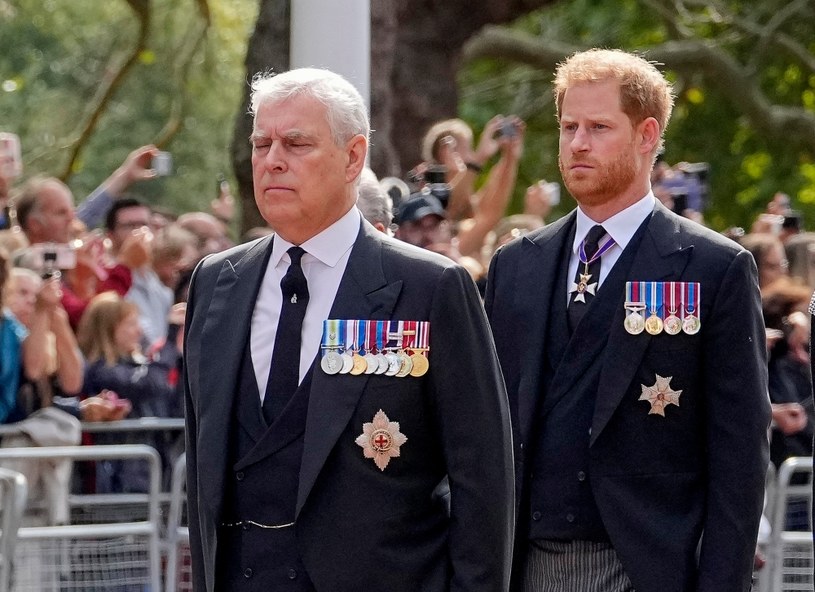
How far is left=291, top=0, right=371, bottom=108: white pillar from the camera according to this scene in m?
7.10

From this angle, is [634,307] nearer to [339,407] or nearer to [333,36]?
[339,407]

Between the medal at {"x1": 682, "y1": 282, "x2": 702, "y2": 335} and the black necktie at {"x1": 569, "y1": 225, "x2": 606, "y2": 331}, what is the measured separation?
263mm

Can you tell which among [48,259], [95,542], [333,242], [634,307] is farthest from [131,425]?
[333,242]

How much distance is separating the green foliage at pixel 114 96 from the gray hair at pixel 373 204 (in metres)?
15.8

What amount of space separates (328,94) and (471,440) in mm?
854

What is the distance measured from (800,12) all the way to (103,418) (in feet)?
42.7

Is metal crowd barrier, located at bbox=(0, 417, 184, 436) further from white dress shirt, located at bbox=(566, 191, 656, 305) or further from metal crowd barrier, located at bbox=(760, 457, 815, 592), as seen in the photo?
white dress shirt, located at bbox=(566, 191, 656, 305)

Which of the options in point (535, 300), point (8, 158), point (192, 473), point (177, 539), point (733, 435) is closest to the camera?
point (192, 473)

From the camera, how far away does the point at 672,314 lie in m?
4.70

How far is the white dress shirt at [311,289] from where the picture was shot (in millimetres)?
4023

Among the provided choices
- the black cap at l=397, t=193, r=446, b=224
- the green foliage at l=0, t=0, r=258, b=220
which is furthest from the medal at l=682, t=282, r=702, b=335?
the green foliage at l=0, t=0, r=258, b=220

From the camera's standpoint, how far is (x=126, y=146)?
32812mm

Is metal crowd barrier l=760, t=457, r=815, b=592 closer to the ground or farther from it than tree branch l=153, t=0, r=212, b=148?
closer to the ground

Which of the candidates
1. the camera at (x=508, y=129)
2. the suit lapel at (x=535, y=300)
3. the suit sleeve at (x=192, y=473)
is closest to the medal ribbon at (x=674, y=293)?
the suit lapel at (x=535, y=300)
